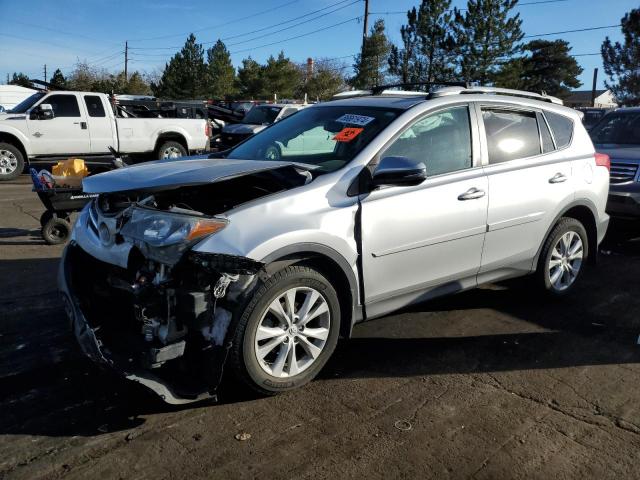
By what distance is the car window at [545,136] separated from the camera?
4.79 meters

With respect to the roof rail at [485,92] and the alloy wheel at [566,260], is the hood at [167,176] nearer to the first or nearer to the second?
the roof rail at [485,92]

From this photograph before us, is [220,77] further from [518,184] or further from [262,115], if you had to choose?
[518,184]

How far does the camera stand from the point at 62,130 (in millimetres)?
13438

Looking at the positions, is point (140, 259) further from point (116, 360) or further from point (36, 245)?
point (36, 245)

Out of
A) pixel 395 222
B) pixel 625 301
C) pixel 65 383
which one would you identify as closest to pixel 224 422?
pixel 65 383

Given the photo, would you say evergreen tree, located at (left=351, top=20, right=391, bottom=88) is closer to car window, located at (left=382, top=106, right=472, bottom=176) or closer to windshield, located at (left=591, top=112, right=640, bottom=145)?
windshield, located at (left=591, top=112, right=640, bottom=145)

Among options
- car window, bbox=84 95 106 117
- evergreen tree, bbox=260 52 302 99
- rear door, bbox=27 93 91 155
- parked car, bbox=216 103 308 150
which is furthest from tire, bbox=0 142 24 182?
evergreen tree, bbox=260 52 302 99

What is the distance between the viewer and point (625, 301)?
5219 mm

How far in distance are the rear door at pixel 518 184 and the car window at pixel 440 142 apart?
19 centimetres

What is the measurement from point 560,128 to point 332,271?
9.37 ft

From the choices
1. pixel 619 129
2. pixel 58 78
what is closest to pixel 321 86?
pixel 58 78

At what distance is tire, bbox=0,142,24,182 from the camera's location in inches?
510

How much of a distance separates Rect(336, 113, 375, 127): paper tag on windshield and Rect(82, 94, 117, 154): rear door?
11.2 metres

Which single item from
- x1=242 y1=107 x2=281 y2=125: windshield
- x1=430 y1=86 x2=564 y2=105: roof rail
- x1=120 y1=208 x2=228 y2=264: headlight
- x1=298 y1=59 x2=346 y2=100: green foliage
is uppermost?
x1=298 y1=59 x2=346 y2=100: green foliage
